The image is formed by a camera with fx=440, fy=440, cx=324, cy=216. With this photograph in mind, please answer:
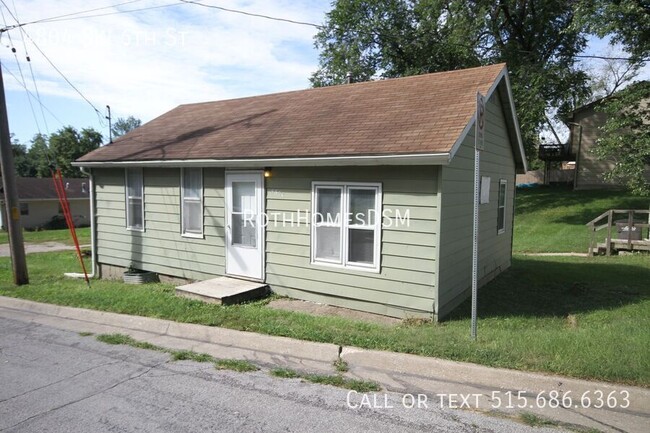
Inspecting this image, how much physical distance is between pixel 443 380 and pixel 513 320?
2.52 m

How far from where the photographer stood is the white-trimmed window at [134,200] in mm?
10289

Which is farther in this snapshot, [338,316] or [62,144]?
[62,144]

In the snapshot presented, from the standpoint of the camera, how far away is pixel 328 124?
27.2 ft

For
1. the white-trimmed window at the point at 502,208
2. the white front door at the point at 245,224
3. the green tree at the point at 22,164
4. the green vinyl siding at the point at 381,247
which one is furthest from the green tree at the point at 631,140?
the green tree at the point at 22,164

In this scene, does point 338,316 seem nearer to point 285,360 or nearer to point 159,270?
point 285,360

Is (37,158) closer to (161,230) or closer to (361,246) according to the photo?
(161,230)

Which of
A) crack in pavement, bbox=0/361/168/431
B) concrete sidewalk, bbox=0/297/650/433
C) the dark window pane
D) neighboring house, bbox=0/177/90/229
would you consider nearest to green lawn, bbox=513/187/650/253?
the dark window pane

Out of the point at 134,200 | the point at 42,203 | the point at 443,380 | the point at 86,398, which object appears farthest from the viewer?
the point at 42,203

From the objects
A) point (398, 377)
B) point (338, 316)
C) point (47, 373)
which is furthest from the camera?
point (338, 316)

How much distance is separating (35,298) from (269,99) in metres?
7.02

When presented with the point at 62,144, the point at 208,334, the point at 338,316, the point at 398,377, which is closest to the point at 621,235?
the point at 338,316

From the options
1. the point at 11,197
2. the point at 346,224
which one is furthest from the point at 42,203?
the point at 346,224

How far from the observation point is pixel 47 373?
490 cm

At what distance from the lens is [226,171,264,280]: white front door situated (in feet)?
26.9
